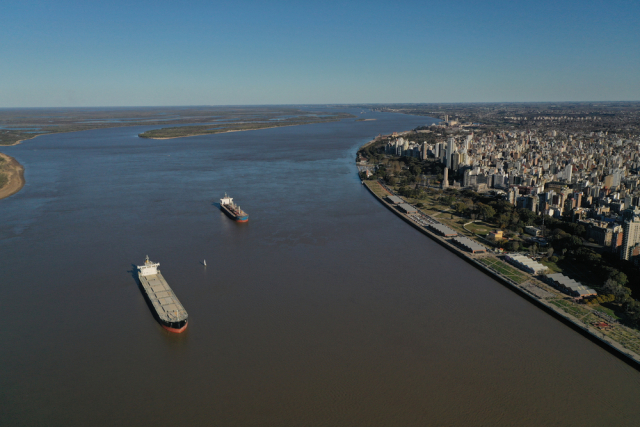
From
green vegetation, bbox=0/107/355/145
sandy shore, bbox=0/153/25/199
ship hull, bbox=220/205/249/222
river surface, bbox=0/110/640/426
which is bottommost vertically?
river surface, bbox=0/110/640/426

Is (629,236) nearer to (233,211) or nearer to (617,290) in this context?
(617,290)

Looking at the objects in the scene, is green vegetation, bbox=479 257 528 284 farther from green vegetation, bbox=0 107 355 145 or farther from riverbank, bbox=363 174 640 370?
green vegetation, bbox=0 107 355 145

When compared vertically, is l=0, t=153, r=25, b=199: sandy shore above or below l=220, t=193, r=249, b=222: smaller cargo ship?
above

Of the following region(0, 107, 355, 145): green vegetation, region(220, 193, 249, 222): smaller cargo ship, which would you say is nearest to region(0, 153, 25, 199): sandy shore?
region(220, 193, 249, 222): smaller cargo ship

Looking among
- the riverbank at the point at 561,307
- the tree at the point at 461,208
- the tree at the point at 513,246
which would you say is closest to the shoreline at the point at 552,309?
the riverbank at the point at 561,307

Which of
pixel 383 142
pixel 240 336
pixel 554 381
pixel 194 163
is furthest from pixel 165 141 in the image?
pixel 554 381

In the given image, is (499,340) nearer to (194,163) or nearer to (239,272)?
(239,272)
